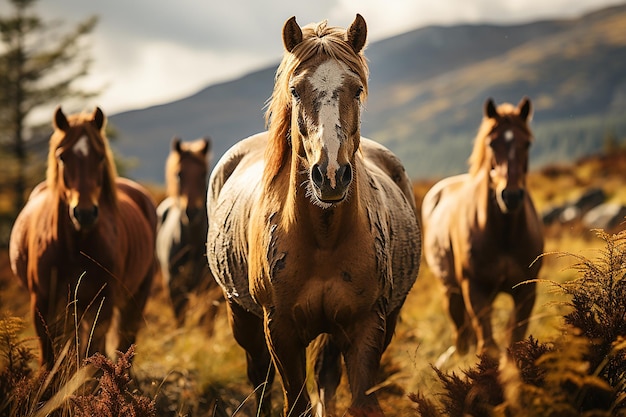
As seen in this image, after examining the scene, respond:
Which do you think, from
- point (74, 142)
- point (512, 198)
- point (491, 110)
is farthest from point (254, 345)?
Answer: point (491, 110)

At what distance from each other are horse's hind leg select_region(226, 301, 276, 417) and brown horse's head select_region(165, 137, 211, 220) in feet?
14.2

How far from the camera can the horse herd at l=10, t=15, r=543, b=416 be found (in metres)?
3.09

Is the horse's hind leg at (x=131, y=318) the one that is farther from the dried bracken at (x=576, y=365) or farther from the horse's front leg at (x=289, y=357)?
the dried bracken at (x=576, y=365)

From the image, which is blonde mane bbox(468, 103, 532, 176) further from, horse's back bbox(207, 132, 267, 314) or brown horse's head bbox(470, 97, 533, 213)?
horse's back bbox(207, 132, 267, 314)

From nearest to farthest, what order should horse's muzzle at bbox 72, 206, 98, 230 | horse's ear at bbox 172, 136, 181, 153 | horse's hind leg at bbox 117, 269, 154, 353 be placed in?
horse's muzzle at bbox 72, 206, 98, 230
horse's hind leg at bbox 117, 269, 154, 353
horse's ear at bbox 172, 136, 181, 153

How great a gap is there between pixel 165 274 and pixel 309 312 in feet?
18.9

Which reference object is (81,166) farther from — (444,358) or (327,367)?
(444,358)

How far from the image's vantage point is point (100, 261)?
4887mm

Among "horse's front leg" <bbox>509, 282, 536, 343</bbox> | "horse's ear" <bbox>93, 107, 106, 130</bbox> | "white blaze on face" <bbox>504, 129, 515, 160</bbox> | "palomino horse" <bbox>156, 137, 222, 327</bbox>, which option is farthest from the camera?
"palomino horse" <bbox>156, 137, 222, 327</bbox>

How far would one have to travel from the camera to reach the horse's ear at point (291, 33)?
319 cm

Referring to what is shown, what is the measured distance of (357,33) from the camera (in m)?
3.28

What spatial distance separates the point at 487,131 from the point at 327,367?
316 centimetres

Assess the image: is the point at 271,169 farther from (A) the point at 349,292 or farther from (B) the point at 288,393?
(B) the point at 288,393

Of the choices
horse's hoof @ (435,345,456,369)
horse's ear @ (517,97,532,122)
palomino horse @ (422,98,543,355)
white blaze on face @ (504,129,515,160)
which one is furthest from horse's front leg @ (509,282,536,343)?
horse's ear @ (517,97,532,122)
